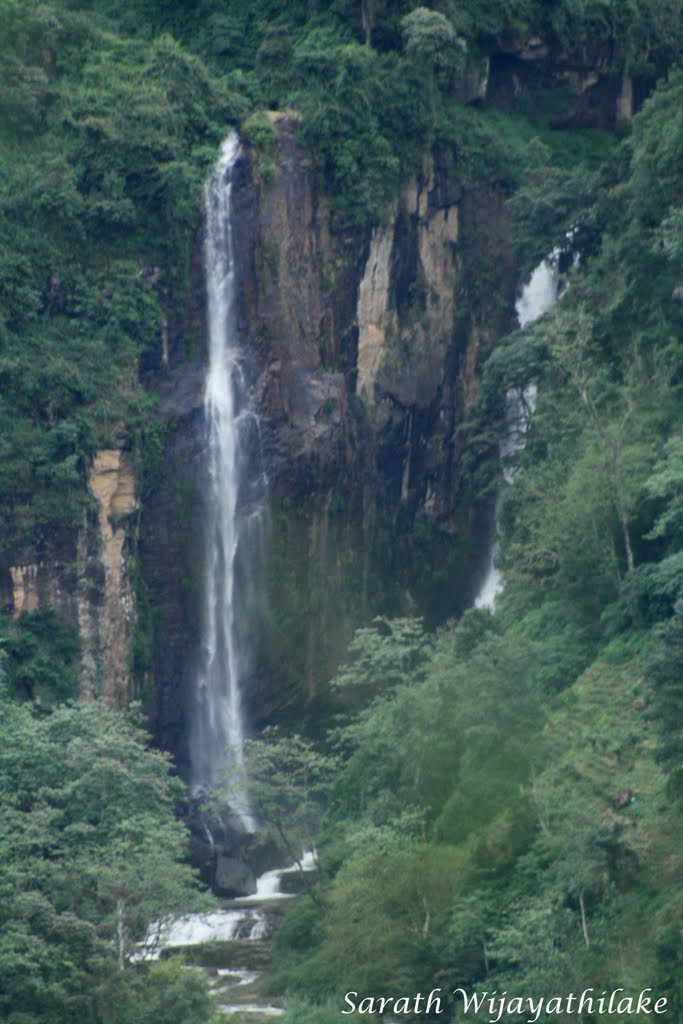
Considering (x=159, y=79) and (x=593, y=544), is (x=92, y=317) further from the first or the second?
(x=593, y=544)

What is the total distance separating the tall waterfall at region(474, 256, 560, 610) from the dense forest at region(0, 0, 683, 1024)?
0.40m

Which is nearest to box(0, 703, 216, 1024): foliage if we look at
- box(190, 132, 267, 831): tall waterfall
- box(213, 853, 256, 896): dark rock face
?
box(213, 853, 256, 896): dark rock face

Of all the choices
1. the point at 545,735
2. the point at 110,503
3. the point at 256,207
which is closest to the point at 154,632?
the point at 110,503

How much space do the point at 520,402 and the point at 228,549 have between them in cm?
688

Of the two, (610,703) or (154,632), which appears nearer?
(610,703)

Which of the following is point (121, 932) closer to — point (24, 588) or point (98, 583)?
point (24, 588)

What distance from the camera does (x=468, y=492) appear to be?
47.0 m

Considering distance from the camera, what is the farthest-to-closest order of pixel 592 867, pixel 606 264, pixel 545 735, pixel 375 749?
pixel 606 264, pixel 375 749, pixel 545 735, pixel 592 867

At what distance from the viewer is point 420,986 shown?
31.2 m

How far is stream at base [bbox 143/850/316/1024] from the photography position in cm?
3378

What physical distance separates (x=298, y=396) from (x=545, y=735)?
13397 mm

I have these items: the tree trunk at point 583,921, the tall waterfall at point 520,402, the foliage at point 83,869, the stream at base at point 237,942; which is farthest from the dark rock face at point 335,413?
the tree trunk at point 583,921

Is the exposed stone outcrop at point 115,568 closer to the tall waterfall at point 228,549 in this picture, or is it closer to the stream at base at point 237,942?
the tall waterfall at point 228,549

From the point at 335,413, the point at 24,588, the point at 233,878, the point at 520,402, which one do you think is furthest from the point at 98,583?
the point at 520,402
